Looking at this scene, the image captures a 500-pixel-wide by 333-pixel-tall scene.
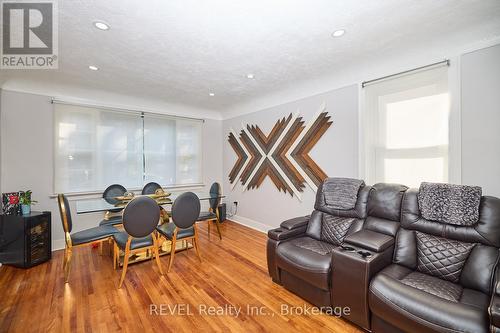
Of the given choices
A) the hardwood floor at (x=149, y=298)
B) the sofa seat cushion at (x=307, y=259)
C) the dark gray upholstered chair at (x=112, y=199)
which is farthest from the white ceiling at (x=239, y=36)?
the hardwood floor at (x=149, y=298)

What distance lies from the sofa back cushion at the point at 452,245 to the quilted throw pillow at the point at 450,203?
48mm

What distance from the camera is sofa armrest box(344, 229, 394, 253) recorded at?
1864 millimetres

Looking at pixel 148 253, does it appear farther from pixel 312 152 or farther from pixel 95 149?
pixel 312 152

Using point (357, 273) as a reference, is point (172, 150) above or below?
above

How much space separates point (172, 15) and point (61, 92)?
9.61ft

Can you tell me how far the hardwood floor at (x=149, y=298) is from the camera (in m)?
1.81

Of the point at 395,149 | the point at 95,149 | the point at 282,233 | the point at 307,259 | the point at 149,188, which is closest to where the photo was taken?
the point at 307,259

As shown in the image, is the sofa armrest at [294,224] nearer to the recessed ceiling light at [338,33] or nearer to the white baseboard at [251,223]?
the white baseboard at [251,223]

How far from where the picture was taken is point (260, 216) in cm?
444

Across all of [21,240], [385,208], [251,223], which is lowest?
[251,223]

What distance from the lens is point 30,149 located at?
10.6ft

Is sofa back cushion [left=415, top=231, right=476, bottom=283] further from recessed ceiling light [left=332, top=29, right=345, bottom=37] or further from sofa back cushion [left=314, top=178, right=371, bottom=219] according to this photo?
recessed ceiling light [left=332, top=29, right=345, bottom=37]

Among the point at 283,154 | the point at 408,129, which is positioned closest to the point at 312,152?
the point at 283,154

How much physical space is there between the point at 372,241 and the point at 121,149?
4235 mm
